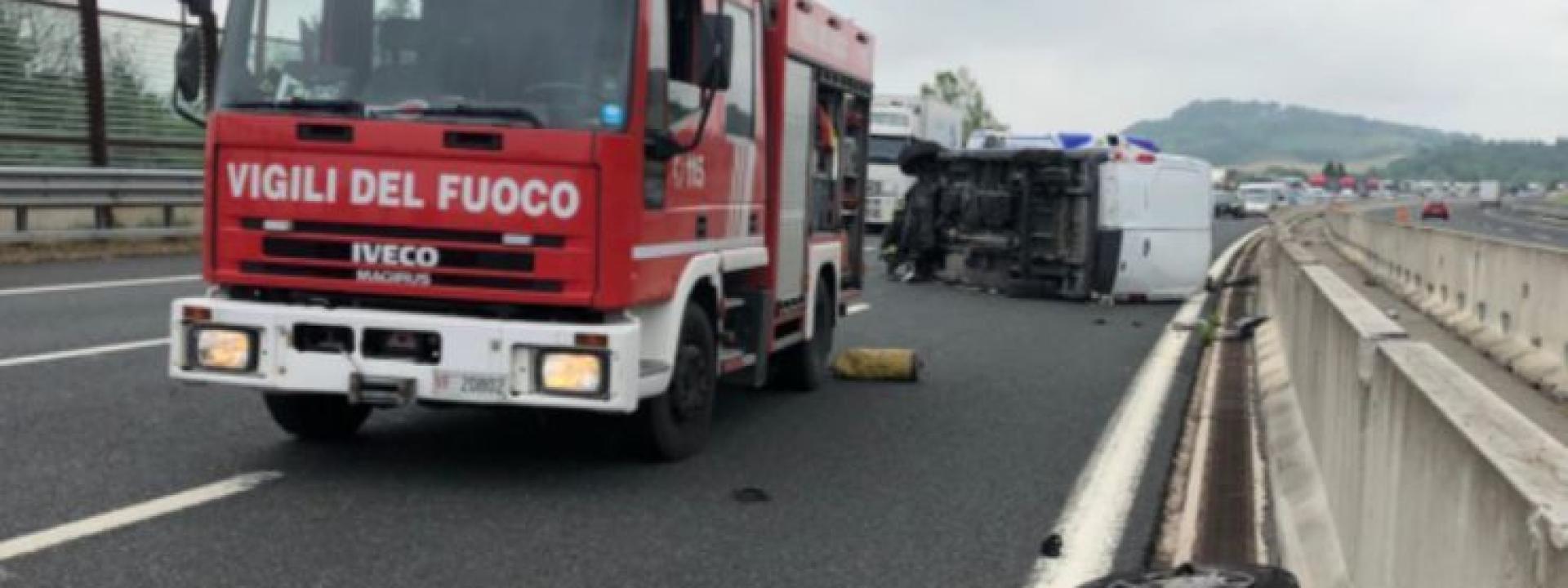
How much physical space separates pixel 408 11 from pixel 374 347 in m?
1.42

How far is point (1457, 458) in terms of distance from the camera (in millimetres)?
3186

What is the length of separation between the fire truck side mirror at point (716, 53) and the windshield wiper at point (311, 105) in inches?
55.8

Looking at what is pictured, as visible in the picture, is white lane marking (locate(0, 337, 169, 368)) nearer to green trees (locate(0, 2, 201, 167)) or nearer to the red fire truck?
the red fire truck

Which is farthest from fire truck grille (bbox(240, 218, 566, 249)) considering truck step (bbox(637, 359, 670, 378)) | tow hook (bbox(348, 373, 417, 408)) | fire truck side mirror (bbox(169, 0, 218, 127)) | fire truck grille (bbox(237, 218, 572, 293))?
fire truck side mirror (bbox(169, 0, 218, 127))

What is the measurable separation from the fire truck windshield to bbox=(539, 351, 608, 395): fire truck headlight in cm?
92

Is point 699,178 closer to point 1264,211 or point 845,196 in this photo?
point 845,196

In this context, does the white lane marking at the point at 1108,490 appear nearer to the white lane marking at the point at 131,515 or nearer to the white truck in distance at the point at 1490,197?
the white lane marking at the point at 131,515

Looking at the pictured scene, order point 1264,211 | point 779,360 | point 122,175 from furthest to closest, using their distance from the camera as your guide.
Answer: point 1264,211, point 122,175, point 779,360

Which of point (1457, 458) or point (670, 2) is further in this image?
point (670, 2)

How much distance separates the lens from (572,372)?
20.2 feet

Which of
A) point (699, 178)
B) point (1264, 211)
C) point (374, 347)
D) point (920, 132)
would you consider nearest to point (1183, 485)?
point (699, 178)

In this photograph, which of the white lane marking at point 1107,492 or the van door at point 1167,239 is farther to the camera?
the van door at point 1167,239

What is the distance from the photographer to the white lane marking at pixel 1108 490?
17.8 ft

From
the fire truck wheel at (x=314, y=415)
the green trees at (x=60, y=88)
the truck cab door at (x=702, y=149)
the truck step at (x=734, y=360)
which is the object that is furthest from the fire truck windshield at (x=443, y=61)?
the green trees at (x=60, y=88)
